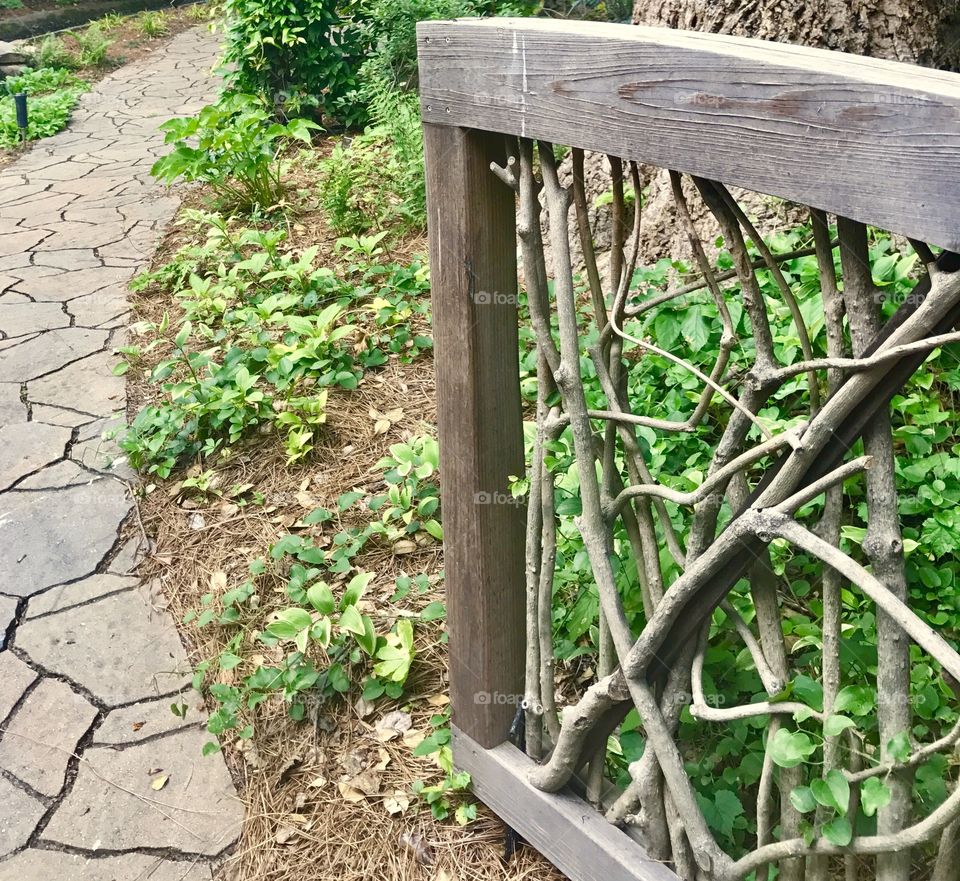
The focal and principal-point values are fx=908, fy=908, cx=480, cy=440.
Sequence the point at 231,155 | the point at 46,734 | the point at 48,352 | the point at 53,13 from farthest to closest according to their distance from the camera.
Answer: the point at 53,13 < the point at 231,155 < the point at 48,352 < the point at 46,734

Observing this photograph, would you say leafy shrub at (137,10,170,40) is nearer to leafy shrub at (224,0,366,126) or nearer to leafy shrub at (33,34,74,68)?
leafy shrub at (33,34,74,68)

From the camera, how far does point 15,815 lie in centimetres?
225

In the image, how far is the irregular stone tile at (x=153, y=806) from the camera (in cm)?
217

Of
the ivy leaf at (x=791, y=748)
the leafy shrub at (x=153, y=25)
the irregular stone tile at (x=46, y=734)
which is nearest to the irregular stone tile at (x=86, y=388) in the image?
the irregular stone tile at (x=46, y=734)

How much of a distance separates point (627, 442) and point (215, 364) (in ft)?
8.90

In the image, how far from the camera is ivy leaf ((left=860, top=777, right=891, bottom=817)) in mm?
1154

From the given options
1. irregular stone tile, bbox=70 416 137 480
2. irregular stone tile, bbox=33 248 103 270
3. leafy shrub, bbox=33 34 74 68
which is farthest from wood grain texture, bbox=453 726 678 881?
leafy shrub, bbox=33 34 74 68

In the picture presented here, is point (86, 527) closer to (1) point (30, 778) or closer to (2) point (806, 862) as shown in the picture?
(1) point (30, 778)

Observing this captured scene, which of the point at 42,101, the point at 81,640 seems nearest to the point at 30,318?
the point at 81,640

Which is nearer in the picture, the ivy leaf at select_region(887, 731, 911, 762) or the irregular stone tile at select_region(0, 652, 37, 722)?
the ivy leaf at select_region(887, 731, 911, 762)

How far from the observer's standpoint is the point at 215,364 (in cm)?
381

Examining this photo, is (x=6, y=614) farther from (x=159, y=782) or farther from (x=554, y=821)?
(x=554, y=821)

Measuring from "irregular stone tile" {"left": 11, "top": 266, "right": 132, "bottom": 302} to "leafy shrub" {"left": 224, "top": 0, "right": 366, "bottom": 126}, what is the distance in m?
2.11

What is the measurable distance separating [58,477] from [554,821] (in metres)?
2.61
